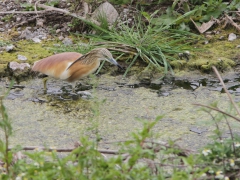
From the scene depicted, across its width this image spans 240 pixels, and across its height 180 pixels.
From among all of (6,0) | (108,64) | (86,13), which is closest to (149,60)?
(108,64)

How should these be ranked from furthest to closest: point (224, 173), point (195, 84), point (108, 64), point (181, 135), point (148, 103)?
1. point (108, 64)
2. point (195, 84)
3. point (148, 103)
4. point (181, 135)
5. point (224, 173)

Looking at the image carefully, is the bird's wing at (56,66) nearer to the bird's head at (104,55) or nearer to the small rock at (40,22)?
the bird's head at (104,55)

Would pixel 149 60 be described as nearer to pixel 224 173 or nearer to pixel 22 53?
pixel 22 53

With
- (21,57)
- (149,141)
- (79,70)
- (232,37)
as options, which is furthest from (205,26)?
(149,141)

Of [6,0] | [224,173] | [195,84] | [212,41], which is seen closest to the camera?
[224,173]

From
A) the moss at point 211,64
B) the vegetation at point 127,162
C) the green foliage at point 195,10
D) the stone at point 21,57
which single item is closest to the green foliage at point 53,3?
the stone at point 21,57

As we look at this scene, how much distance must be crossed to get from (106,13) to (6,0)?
1.46 meters

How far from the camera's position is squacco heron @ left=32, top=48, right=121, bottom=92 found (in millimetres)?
5023

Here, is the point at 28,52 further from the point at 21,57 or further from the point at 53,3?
the point at 53,3

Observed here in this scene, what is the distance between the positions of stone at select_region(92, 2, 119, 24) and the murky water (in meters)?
1.05

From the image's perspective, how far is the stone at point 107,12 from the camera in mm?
6207

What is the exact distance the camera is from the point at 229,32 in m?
6.14

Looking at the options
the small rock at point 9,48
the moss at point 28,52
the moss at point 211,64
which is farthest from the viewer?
the small rock at point 9,48

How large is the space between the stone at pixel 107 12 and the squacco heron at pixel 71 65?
3.75 ft
